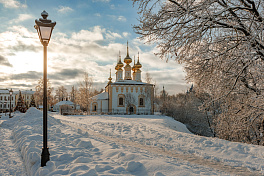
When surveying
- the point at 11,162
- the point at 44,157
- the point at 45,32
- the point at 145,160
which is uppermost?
the point at 45,32

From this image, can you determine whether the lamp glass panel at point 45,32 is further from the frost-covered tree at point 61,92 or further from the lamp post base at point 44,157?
the frost-covered tree at point 61,92

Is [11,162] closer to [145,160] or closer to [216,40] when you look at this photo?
[145,160]

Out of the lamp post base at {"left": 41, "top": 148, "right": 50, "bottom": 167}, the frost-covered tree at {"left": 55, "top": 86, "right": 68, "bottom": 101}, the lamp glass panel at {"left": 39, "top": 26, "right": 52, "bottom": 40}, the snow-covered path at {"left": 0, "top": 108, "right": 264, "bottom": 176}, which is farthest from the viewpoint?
the frost-covered tree at {"left": 55, "top": 86, "right": 68, "bottom": 101}

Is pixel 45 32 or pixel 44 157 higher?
pixel 45 32

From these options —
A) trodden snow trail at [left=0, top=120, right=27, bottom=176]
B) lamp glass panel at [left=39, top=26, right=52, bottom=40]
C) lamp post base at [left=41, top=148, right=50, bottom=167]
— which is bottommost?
trodden snow trail at [left=0, top=120, right=27, bottom=176]

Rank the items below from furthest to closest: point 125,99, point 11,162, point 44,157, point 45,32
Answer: point 125,99
point 11,162
point 45,32
point 44,157

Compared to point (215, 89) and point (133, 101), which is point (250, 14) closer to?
point (215, 89)

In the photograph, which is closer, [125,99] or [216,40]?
[216,40]

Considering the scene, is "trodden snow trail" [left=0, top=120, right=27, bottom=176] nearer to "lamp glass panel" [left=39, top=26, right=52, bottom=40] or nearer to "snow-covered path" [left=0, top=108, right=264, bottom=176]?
"snow-covered path" [left=0, top=108, right=264, bottom=176]

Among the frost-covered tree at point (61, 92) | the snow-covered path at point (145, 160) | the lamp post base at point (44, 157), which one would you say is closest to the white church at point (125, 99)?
the snow-covered path at point (145, 160)

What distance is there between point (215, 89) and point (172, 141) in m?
2.99

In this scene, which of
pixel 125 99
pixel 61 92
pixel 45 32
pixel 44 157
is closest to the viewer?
pixel 44 157

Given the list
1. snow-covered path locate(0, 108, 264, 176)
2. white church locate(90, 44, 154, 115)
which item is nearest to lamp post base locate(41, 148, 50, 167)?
snow-covered path locate(0, 108, 264, 176)

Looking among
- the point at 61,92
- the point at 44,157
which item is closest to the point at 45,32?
the point at 44,157
